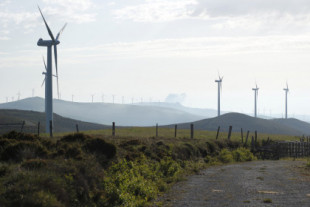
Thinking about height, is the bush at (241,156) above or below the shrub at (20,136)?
below

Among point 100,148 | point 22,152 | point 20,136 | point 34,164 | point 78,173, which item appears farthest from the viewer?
point 100,148

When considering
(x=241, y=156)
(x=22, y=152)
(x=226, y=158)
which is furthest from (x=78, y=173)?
(x=241, y=156)

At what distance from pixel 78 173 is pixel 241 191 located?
26.8 feet

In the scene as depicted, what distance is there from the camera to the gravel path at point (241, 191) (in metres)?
17.0

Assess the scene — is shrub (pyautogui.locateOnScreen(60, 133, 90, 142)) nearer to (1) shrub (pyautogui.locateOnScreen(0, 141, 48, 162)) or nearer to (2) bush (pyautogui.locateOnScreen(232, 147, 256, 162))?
(1) shrub (pyautogui.locateOnScreen(0, 141, 48, 162))

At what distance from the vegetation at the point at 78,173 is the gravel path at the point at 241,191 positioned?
1279 mm

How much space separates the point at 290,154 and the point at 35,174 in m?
47.2

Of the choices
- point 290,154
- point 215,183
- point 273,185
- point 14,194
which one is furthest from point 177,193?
point 290,154

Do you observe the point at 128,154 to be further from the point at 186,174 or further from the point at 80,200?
the point at 80,200

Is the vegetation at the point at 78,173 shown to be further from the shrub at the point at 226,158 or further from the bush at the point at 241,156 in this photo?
the bush at the point at 241,156

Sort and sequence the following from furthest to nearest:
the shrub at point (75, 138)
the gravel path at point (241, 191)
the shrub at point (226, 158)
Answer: the shrub at point (226, 158) → the shrub at point (75, 138) → the gravel path at point (241, 191)

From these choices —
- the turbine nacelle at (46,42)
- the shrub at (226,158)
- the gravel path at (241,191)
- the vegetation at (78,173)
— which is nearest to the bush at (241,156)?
the shrub at (226,158)

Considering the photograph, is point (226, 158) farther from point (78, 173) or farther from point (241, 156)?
point (78, 173)

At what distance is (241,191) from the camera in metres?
19.9
